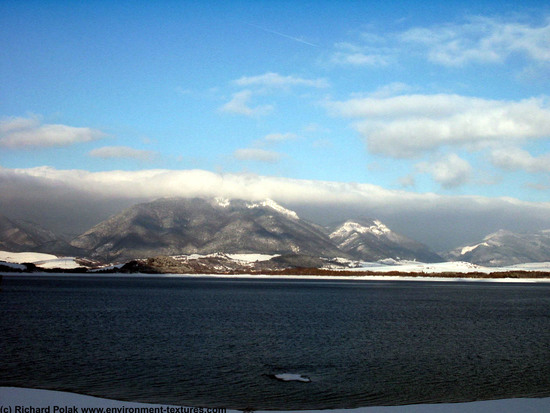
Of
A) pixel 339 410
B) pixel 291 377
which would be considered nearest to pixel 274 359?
pixel 291 377

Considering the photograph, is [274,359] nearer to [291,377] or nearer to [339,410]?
[291,377]

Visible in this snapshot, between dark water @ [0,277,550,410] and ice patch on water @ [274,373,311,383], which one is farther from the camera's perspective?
ice patch on water @ [274,373,311,383]

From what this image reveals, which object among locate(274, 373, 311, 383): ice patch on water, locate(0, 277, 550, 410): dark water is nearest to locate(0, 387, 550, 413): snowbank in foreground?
locate(0, 277, 550, 410): dark water

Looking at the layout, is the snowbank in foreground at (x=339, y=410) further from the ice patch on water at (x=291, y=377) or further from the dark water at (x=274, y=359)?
the ice patch on water at (x=291, y=377)

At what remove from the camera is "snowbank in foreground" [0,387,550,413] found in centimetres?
2341

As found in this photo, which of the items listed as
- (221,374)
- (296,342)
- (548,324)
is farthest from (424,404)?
(548,324)

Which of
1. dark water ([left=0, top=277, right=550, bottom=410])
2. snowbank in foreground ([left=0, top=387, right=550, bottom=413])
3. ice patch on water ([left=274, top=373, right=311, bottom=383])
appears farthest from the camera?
ice patch on water ([left=274, top=373, right=311, bottom=383])

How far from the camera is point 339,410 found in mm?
23734

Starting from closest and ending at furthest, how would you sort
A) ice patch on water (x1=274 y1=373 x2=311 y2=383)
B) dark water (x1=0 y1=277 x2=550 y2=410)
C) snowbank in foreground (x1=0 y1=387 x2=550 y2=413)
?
snowbank in foreground (x1=0 y1=387 x2=550 y2=413) → dark water (x1=0 y1=277 x2=550 y2=410) → ice patch on water (x1=274 y1=373 x2=311 y2=383)

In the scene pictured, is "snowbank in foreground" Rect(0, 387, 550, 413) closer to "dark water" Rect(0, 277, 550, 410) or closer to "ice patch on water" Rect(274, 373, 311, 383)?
"dark water" Rect(0, 277, 550, 410)

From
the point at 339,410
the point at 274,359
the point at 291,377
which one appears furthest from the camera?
the point at 274,359

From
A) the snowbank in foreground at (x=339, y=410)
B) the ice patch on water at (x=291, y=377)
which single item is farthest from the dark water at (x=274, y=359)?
the snowbank in foreground at (x=339, y=410)

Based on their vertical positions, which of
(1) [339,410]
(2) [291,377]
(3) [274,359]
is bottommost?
(3) [274,359]

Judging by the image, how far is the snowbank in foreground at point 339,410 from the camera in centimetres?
2341
